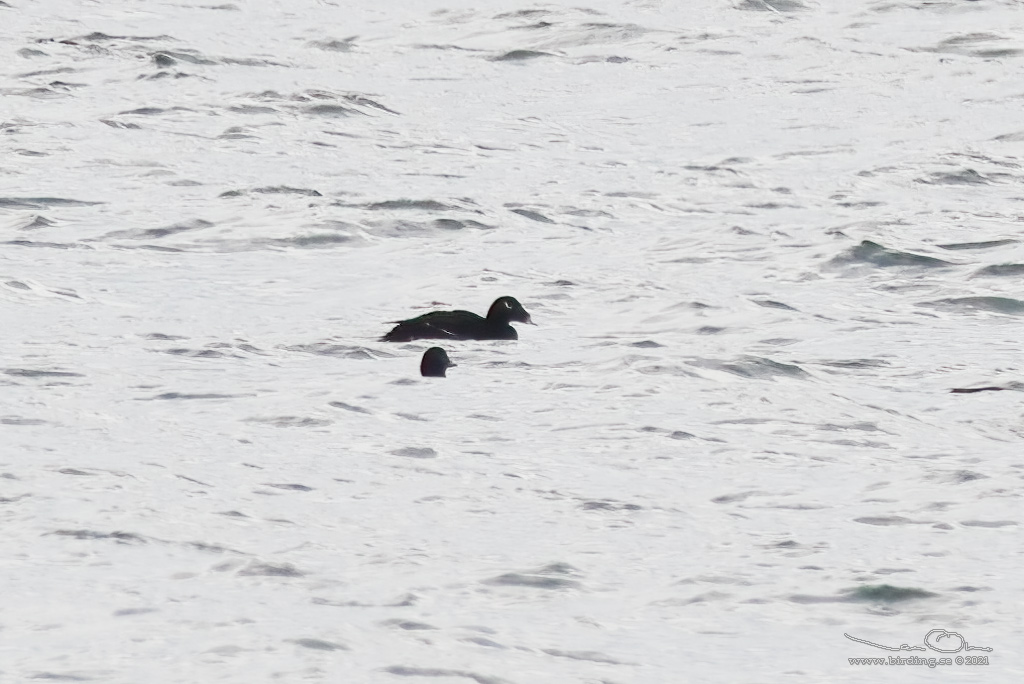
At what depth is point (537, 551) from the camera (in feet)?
30.3

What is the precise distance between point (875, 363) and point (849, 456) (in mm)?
2436

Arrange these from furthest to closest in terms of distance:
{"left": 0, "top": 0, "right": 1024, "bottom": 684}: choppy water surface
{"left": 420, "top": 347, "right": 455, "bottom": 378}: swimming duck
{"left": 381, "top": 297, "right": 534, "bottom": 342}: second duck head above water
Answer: {"left": 381, "top": 297, "right": 534, "bottom": 342}: second duck head above water, {"left": 420, "top": 347, "right": 455, "bottom": 378}: swimming duck, {"left": 0, "top": 0, "right": 1024, "bottom": 684}: choppy water surface

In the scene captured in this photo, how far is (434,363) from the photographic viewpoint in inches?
501

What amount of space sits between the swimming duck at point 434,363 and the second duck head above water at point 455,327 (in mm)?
894

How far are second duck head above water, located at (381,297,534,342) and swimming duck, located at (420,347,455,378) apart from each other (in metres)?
0.89

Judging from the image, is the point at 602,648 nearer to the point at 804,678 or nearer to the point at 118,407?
the point at 804,678

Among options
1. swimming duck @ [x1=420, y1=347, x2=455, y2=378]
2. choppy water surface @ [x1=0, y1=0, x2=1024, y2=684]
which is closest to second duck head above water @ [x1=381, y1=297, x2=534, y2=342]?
choppy water surface @ [x1=0, y1=0, x2=1024, y2=684]

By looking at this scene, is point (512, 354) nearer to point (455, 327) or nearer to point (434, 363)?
point (455, 327)

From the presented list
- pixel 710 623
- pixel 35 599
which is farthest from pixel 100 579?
pixel 710 623

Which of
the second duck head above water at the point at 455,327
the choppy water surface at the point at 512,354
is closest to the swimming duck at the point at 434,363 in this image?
the choppy water surface at the point at 512,354

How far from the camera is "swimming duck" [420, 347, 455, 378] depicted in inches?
500

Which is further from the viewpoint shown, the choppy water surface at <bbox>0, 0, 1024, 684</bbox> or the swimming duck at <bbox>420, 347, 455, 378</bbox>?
the swimming duck at <bbox>420, 347, 455, 378</bbox>

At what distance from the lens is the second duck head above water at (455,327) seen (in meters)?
13.7

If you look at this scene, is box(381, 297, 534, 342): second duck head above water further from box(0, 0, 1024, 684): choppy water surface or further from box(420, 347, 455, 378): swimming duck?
box(420, 347, 455, 378): swimming duck
